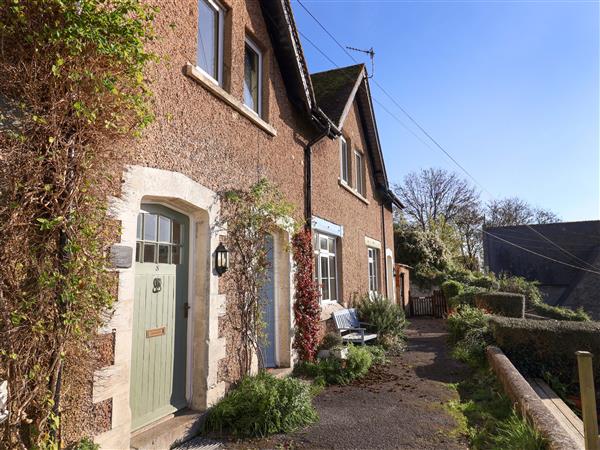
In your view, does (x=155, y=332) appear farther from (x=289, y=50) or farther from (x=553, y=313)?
(x=553, y=313)

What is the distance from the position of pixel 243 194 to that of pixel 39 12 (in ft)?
10.9

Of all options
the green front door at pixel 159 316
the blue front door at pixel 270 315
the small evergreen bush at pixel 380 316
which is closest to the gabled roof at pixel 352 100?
the blue front door at pixel 270 315

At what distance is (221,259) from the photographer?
518 cm

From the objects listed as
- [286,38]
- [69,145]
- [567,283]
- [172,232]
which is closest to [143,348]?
[172,232]

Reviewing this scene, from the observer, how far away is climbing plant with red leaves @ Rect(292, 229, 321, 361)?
7.39 m

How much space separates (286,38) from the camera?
723 cm

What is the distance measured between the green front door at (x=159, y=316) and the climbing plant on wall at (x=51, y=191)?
0.99 metres

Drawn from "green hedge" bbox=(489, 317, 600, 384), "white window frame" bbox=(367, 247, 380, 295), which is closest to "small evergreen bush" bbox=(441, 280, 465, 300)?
"white window frame" bbox=(367, 247, 380, 295)

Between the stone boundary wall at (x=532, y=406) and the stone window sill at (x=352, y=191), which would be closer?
the stone boundary wall at (x=532, y=406)

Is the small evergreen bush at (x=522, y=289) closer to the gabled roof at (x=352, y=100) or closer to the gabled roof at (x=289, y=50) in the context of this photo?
the gabled roof at (x=352, y=100)

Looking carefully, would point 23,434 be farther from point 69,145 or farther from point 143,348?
point 69,145

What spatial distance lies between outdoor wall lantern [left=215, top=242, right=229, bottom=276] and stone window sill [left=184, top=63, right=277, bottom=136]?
1976 millimetres

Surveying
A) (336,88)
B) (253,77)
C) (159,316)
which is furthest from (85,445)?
(336,88)

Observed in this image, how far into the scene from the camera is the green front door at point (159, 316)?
4270 millimetres
